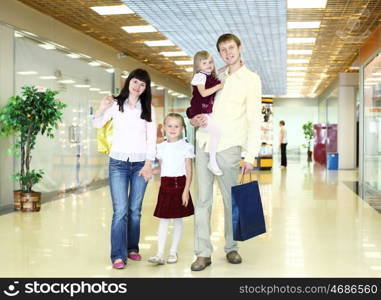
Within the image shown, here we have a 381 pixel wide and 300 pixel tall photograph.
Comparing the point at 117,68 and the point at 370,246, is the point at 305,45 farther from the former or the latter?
the point at 370,246

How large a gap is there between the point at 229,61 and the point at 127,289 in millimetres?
1860

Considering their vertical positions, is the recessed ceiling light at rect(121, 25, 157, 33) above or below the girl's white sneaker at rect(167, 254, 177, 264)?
above

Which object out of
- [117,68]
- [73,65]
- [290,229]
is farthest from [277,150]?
[290,229]

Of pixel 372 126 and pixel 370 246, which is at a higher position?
pixel 372 126

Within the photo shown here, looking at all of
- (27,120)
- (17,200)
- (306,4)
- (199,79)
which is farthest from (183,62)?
(199,79)

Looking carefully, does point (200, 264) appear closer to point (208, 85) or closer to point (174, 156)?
point (174, 156)

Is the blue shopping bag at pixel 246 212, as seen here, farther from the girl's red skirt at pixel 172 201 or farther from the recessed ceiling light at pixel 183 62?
the recessed ceiling light at pixel 183 62

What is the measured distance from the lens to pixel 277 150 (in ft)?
103

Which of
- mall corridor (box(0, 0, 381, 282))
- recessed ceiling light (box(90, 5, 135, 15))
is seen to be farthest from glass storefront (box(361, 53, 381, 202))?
recessed ceiling light (box(90, 5, 135, 15))

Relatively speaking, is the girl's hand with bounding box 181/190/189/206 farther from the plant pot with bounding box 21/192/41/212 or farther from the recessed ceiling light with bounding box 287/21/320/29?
the recessed ceiling light with bounding box 287/21/320/29

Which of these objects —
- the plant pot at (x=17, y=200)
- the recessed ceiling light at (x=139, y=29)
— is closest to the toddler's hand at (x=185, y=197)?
the plant pot at (x=17, y=200)

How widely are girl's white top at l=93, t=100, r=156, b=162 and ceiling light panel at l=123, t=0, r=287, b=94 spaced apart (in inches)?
168

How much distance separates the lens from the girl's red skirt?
422 centimetres

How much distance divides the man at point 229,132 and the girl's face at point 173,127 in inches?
8.7
